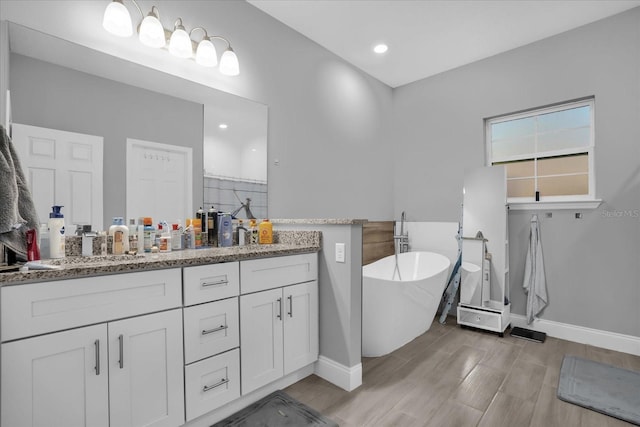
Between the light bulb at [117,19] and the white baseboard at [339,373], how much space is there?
93.6 inches

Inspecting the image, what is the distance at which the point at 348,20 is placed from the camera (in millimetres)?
2838

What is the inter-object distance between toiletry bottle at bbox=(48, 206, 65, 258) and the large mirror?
11cm

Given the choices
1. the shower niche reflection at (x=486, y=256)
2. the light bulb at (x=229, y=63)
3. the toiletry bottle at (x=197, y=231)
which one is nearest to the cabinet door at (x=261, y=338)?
the toiletry bottle at (x=197, y=231)

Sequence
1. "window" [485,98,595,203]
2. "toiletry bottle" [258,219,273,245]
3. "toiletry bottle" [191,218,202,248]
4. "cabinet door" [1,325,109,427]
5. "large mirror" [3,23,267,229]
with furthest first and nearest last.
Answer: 1. "window" [485,98,595,203]
2. "toiletry bottle" [258,219,273,245]
3. "toiletry bottle" [191,218,202,248]
4. "large mirror" [3,23,267,229]
5. "cabinet door" [1,325,109,427]

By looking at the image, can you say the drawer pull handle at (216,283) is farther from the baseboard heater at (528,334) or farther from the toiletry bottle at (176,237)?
Answer: the baseboard heater at (528,334)

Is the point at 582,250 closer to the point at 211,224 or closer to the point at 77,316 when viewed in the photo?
the point at 211,224

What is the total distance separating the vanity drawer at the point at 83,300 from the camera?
3.67 feet

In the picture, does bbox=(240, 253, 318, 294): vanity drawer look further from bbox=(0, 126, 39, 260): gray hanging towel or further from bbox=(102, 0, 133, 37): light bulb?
bbox=(102, 0, 133, 37): light bulb

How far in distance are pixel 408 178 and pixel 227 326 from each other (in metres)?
3.05

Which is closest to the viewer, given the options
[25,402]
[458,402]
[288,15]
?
[25,402]

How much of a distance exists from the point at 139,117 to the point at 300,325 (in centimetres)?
168

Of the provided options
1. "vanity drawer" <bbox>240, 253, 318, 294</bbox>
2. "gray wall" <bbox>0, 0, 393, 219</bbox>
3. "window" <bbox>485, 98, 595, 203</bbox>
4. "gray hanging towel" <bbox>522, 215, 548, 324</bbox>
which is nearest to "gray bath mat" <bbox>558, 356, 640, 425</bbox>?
"gray hanging towel" <bbox>522, 215, 548, 324</bbox>

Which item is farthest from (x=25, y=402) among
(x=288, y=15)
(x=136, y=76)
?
(x=288, y=15)

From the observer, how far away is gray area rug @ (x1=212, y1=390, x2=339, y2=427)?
1.68 meters
